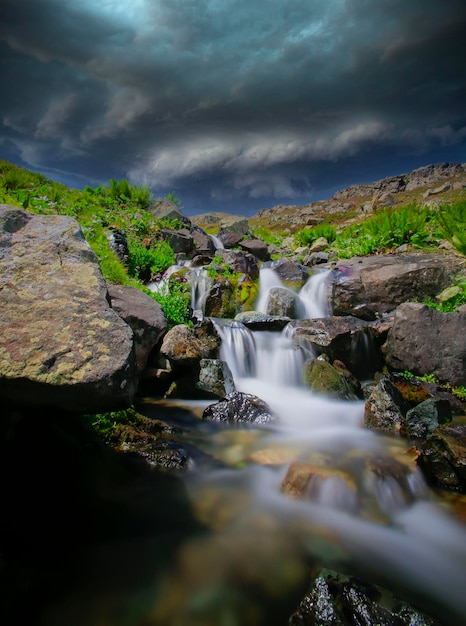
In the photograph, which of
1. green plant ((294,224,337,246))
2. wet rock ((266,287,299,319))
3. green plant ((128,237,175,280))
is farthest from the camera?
green plant ((294,224,337,246))

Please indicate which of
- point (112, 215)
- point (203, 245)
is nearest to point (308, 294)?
point (203, 245)

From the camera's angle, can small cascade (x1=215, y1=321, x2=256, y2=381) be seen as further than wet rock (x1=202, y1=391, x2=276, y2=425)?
Yes

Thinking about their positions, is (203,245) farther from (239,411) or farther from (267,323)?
(239,411)

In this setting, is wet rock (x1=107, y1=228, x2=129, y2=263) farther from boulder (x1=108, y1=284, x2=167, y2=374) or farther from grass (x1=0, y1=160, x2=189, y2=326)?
boulder (x1=108, y1=284, x2=167, y2=374)

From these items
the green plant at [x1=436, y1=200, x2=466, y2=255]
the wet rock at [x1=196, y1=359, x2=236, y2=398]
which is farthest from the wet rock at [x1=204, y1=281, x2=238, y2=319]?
the green plant at [x1=436, y1=200, x2=466, y2=255]

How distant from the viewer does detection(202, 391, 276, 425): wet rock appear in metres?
6.47

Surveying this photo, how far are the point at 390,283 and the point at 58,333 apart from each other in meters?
10.8

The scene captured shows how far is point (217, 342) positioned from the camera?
30.7ft

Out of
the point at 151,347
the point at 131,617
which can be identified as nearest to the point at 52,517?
the point at 131,617

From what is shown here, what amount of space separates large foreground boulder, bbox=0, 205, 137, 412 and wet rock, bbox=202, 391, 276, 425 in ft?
13.3

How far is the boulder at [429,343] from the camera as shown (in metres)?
7.85

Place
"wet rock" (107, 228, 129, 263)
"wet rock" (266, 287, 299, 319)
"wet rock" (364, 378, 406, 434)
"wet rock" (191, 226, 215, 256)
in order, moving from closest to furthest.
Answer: "wet rock" (364, 378, 406, 434) → "wet rock" (107, 228, 129, 263) → "wet rock" (266, 287, 299, 319) → "wet rock" (191, 226, 215, 256)

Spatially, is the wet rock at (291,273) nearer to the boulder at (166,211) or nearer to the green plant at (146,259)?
the green plant at (146,259)

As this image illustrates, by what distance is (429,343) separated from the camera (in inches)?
323
